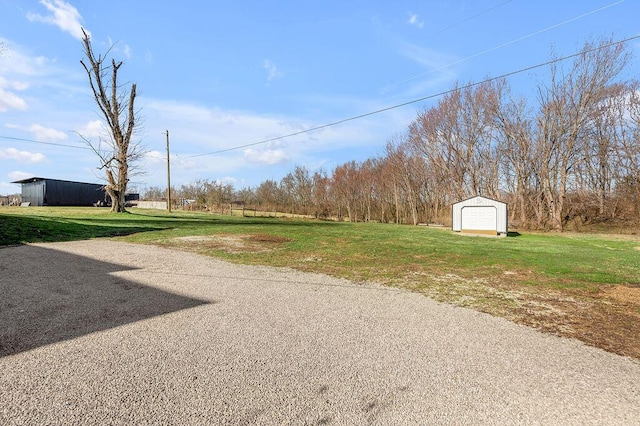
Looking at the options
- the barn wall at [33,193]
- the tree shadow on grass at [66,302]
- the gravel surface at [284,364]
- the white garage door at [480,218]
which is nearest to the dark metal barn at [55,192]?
the barn wall at [33,193]

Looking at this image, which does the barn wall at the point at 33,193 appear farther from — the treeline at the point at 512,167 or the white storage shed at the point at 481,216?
the white storage shed at the point at 481,216

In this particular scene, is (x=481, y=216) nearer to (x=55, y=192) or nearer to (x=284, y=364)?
(x=284, y=364)

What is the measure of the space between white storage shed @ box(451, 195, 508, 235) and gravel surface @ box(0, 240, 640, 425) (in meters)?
14.8

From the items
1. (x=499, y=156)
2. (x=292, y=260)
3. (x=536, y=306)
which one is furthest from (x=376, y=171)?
(x=536, y=306)

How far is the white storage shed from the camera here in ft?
57.0

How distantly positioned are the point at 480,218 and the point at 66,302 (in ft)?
60.2

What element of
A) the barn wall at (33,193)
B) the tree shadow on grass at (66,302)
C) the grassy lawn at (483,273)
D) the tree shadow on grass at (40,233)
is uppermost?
the barn wall at (33,193)

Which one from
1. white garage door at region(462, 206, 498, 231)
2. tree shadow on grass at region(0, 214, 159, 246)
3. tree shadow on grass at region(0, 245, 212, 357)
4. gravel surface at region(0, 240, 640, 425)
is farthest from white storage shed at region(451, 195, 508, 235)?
tree shadow on grass at region(0, 245, 212, 357)

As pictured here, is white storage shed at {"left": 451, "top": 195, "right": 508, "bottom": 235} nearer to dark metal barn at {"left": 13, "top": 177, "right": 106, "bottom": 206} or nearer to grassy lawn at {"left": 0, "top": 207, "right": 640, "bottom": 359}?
grassy lawn at {"left": 0, "top": 207, "right": 640, "bottom": 359}

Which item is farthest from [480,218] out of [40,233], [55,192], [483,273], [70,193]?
[70,193]

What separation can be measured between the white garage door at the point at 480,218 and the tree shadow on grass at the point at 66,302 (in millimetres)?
16994

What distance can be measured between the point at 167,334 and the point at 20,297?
2.80m

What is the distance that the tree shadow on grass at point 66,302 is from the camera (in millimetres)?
3301

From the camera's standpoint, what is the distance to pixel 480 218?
17984 mm
